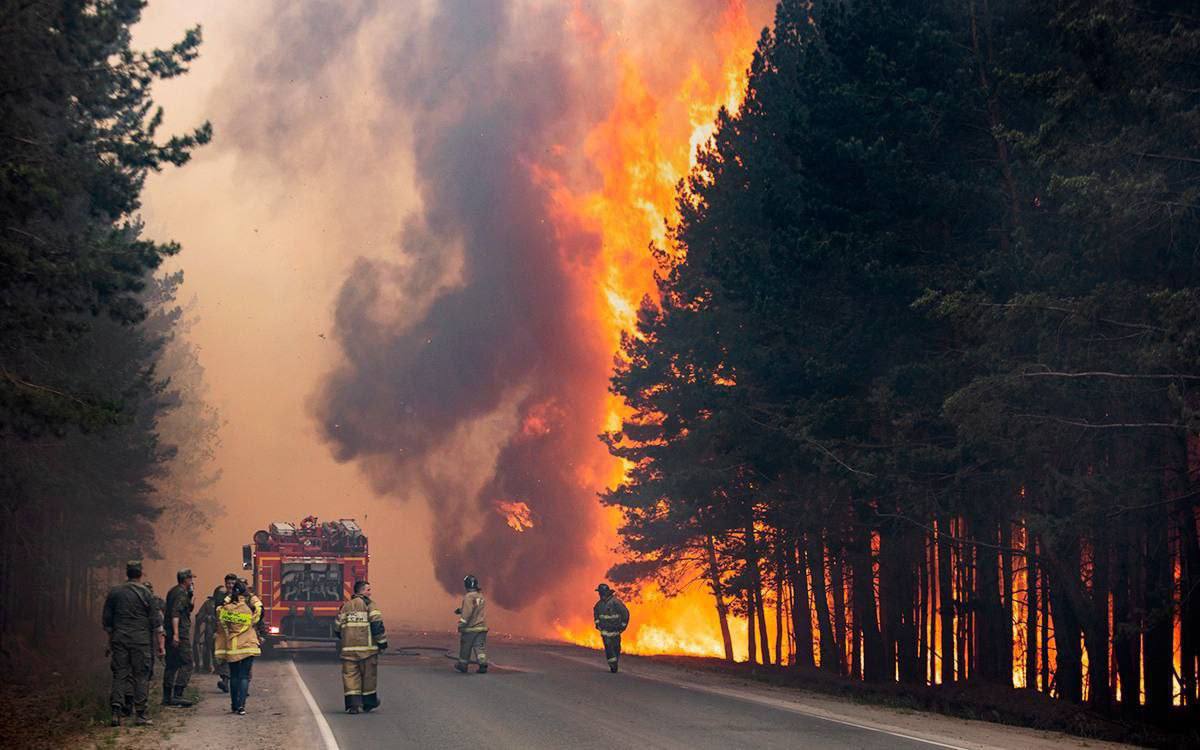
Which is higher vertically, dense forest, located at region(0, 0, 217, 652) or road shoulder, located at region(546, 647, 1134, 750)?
dense forest, located at region(0, 0, 217, 652)

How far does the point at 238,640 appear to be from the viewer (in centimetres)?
1730

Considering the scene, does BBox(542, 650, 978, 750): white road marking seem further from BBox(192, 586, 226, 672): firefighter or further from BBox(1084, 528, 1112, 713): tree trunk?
BBox(192, 586, 226, 672): firefighter

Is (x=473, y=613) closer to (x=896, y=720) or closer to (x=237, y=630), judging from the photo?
(x=237, y=630)

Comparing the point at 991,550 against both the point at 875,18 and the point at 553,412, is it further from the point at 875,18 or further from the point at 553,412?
the point at 553,412

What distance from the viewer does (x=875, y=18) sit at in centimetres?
2297

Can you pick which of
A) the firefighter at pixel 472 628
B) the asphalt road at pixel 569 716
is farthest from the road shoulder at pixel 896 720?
the firefighter at pixel 472 628

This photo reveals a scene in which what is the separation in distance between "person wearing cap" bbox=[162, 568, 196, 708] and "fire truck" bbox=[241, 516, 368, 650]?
1034 cm

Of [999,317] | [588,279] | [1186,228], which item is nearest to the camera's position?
[1186,228]

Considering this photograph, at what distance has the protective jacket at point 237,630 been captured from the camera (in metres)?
17.3

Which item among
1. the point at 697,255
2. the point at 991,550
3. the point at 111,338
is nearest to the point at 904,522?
the point at 991,550

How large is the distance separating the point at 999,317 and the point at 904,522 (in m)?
6.68

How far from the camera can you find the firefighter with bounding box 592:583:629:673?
25.2 m

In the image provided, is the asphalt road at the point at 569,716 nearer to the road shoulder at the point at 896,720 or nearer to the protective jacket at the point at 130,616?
the road shoulder at the point at 896,720

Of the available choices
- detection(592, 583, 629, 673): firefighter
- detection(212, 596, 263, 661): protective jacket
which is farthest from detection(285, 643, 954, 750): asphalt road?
detection(212, 596, 263, 661): protective jacket
